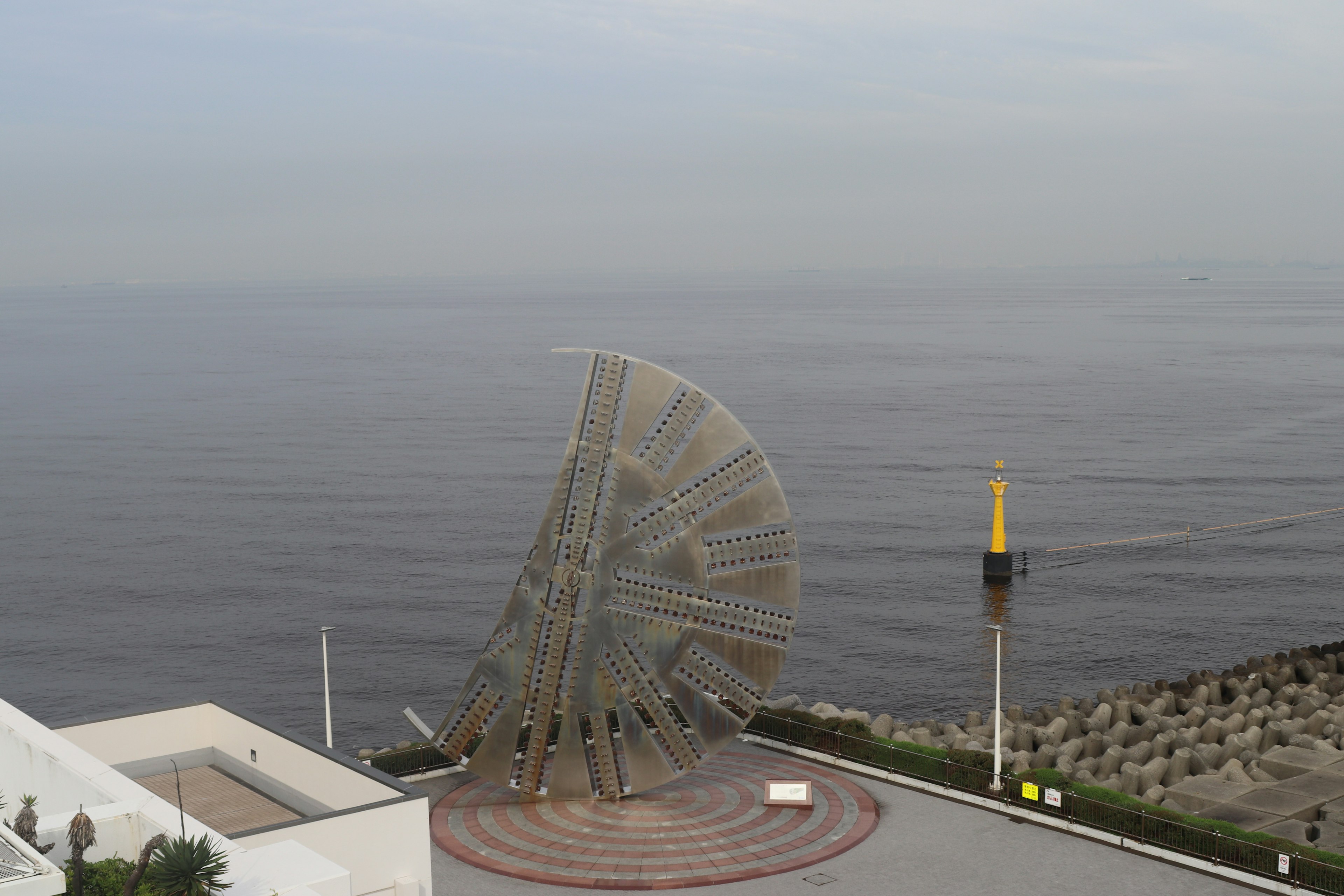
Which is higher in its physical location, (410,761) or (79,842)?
(79,842)

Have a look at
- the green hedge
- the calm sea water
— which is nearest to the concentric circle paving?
the green hedge

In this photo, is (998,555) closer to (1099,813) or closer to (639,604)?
(1099,813)

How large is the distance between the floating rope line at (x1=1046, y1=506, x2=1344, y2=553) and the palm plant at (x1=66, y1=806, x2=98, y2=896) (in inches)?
2556

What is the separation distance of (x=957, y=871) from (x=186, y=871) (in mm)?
16625

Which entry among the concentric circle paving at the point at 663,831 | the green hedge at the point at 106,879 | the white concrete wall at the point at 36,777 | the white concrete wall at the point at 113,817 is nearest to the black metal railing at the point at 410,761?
the concentric circle paving at the point at 663,831

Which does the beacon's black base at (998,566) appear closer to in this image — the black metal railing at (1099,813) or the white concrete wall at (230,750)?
the black metal railing at (1099,813)

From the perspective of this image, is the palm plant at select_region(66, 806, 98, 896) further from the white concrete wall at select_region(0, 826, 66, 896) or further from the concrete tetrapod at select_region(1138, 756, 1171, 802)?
the concrete tetrapod at select_region(1138, 756, 1171, 802)

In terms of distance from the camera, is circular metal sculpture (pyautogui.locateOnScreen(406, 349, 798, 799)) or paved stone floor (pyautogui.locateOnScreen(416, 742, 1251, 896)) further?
circular metal sculpture (pyautogui.locateOnScreen(406, 349, 798, 799))

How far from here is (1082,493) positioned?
9169cm

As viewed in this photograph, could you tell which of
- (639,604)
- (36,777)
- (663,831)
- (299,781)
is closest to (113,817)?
(36,777)

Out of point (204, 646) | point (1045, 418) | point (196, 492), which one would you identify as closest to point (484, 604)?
point (204, 646)

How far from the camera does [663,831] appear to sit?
30781mm

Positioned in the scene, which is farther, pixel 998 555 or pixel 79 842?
pixel 998 555

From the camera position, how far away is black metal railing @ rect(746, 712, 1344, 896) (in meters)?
27.6
